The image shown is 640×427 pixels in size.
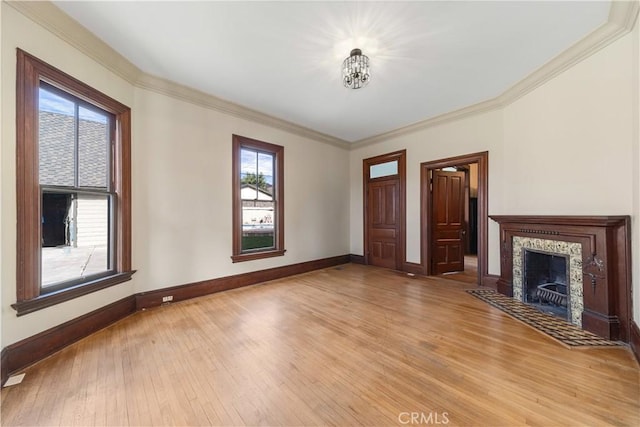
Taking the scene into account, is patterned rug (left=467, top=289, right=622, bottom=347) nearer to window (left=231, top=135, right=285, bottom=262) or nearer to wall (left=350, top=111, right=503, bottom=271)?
wall (left=350, top=111, right=503, bottom=271)

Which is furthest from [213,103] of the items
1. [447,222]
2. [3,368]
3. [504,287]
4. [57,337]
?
[504,287]

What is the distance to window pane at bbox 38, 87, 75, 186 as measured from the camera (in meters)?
2.25

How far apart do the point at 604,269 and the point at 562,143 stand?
59.4 inches

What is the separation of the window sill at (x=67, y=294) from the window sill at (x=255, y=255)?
1442 millimetres

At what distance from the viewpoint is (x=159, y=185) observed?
3393 mm

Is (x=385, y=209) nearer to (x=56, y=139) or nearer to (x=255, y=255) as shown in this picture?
(x=255, y=255)

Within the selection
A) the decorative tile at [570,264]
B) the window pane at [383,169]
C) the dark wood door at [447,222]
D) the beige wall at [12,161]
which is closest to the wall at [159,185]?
the beige wall at [12,161]

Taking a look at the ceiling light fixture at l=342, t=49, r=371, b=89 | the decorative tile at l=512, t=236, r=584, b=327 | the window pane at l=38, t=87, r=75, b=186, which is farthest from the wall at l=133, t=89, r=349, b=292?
the decorative tile at l=512, t=236, r=584, b=327

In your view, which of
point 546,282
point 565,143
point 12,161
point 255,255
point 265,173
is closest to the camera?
point 12,161

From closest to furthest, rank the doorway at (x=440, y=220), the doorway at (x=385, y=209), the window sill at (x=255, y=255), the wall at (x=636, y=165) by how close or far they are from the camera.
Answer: the wall at (x=636, y=165) → the window sill at (x=255, y=255) → the doorway at (x=440, y=220) → the doorway at (x=385, y=209)

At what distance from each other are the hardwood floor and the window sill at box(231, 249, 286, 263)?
1.24 metres

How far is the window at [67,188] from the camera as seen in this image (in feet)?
6.73

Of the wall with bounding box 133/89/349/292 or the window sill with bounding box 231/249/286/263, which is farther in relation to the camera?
the window sill with bounding box 231/249/286/263

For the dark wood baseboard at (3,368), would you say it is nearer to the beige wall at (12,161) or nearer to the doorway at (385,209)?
the beige wall at (12,161)
